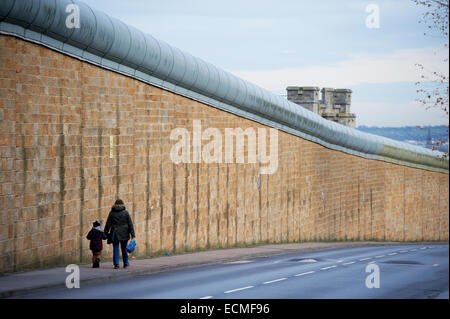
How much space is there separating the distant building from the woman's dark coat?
29.1m

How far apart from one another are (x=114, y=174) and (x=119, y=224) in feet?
9.90

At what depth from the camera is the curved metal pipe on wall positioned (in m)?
14.6

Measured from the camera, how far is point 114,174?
17.8 metres

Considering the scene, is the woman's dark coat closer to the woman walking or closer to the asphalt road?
the woman walking

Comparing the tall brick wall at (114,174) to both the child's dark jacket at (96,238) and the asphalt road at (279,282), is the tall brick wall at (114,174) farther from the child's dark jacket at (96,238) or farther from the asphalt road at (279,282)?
the asphalt road at (279,282)

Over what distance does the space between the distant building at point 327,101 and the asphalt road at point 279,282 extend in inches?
944

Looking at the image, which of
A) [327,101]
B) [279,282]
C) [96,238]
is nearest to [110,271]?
[96,238]

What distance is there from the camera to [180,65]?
20.8 metres

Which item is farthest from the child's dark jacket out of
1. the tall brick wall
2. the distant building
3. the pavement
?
the distant building

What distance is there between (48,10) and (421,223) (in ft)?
122

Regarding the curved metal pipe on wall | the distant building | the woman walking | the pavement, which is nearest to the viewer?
the pavement

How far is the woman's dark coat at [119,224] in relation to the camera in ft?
49.3
